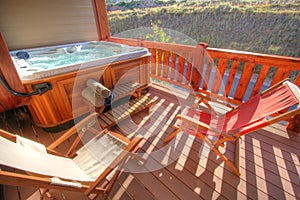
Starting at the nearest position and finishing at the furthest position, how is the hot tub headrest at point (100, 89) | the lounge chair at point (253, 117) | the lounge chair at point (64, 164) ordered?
the lounge chair at point (64, 164) < the lounge chair at point (253, 117) < the hot tub headrest at point (100, 89)

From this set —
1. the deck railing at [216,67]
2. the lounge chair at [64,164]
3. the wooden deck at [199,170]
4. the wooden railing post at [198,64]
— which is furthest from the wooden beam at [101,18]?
the lounge chair at [64,164]

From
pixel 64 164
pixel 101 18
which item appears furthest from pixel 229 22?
pixel 64 164

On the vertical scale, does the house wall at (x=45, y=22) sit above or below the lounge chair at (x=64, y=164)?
above

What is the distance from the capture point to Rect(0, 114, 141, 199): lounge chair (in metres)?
0.70

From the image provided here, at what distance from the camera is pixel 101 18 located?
4055 mm

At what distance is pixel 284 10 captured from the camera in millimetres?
7465

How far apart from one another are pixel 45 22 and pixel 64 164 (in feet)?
12.3

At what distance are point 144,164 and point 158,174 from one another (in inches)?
7.4

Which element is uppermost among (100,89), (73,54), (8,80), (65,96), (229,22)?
(229,22)

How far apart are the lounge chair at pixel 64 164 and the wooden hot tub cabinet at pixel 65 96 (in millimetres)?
706

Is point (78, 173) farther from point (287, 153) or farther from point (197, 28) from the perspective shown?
point (197, 28)

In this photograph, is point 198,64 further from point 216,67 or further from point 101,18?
point 101,18

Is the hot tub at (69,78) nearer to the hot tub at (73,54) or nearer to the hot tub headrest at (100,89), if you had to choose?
the hot tub at (73,54)

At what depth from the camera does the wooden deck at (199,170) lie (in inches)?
51.3
